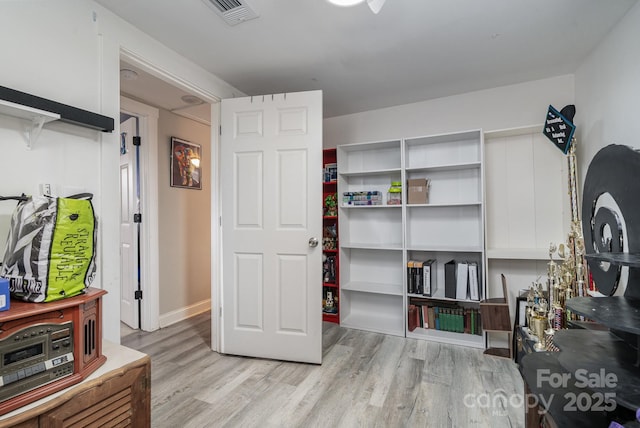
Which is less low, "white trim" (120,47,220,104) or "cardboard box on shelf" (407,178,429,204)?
"white trim" (120,47,220,104)

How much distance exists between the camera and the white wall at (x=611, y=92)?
1721 mm

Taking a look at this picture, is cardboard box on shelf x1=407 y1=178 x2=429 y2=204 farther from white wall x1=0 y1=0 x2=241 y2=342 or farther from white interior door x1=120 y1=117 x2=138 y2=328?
white interior door x1=120 y1=117 x2=138 y2=328

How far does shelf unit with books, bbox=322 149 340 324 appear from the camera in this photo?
3355 mm

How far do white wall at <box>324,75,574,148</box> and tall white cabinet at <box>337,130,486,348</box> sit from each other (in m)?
0.21

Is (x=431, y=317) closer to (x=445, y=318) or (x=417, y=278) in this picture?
(x=445, y=318)

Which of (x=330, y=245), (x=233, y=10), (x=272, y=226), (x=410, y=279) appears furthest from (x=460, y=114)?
(x=233, y=10)

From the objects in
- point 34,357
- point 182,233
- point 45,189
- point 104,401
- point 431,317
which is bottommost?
point 431,317

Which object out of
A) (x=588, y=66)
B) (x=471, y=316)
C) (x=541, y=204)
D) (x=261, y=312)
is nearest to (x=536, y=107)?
(x=588, y=66)

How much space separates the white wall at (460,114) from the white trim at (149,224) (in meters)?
1.93

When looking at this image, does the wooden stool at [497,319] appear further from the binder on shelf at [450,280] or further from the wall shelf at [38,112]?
the wall shelf at [38,112]

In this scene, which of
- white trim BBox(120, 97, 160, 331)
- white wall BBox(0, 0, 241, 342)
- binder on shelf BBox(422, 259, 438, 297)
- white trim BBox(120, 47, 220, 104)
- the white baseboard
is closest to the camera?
white wall BBox(0, 0, 241, 342)

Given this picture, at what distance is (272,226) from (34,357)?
1607 mm

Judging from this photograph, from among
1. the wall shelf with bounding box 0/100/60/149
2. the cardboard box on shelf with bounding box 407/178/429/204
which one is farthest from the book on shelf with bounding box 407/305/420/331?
the wall shelf with bounding box 0/100/60/149

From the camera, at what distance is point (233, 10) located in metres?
1.73
